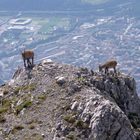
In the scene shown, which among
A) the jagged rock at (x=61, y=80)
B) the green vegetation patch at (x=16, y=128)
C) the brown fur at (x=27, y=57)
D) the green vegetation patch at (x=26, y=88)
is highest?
the jagged rock at (x=61, y=80)

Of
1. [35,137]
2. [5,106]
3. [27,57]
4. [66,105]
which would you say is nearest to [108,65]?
[27,57]

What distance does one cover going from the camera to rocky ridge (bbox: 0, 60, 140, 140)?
38406 millimetres

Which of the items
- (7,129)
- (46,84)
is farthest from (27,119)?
(46,84)

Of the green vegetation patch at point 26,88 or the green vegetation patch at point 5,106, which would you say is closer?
the green vegetation patch at point 5,106

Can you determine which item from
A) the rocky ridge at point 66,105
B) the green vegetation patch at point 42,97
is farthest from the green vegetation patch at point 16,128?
the green vegetation patch at point 42,97

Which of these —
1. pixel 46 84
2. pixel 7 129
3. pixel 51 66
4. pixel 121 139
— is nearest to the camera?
pixel 121 139

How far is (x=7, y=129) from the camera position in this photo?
134 feet

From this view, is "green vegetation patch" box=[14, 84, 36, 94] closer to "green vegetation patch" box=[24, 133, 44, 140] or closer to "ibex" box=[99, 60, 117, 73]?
"green vegetation patch" box=[24, 133, 44, 140]

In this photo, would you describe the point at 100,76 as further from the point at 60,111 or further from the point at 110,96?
the point at 60,111

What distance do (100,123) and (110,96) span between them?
35.5ft

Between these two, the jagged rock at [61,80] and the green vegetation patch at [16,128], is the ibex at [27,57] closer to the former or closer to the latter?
the jagged rock at [61,80]

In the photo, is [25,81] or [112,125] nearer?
[112,125]

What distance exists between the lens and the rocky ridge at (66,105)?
1512 inches

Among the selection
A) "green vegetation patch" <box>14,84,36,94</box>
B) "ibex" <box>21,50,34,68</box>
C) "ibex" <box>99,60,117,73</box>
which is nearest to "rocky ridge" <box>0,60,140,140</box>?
"green vegetation patch" <box>14,84,36,94</box>
